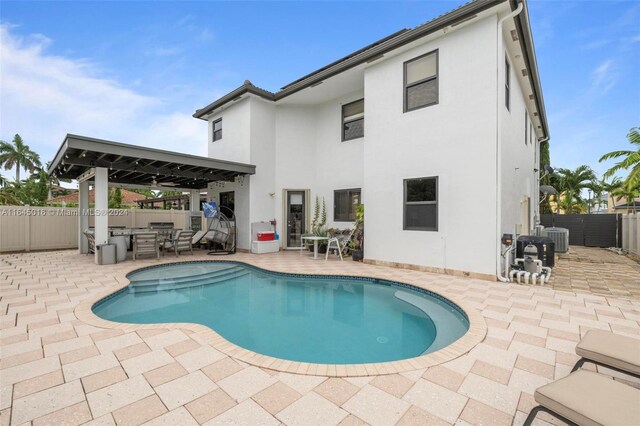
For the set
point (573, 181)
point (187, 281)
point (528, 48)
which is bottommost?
point (187, 281)

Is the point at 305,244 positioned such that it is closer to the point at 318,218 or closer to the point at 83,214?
the point at 318,218

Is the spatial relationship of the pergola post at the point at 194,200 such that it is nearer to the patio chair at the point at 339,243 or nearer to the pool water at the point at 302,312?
the pool water at the point at 302,312

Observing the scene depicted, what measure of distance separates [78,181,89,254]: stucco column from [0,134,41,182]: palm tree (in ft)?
114

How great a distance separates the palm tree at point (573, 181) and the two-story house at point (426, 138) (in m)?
16.2

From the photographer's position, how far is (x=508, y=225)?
7.58 meters

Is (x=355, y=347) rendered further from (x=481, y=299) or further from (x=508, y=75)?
(x=508, y=75)

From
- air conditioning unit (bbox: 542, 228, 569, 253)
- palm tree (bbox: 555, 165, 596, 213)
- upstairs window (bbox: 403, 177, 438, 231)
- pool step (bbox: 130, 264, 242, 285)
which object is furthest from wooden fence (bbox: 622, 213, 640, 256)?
pool step (bbox: 130, 264, 242, 285)

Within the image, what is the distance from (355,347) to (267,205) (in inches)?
341

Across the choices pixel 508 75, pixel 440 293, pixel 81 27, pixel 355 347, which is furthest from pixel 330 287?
pixel 81 27

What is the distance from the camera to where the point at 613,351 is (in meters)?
2.34

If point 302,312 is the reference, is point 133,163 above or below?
above

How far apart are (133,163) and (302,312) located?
25.9 feet

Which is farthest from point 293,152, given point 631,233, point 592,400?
point 631,233

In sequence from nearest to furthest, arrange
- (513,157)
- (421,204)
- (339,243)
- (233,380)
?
(233,380)
(421,204)
(513,157)
(339,243)
